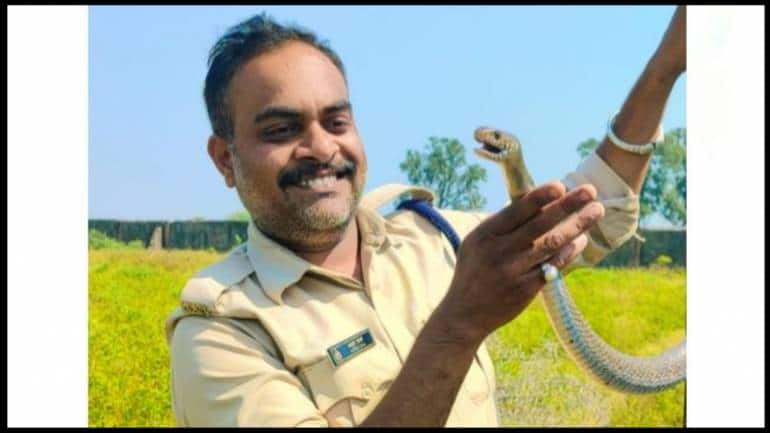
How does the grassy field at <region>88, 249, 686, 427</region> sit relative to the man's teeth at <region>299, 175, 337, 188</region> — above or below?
below

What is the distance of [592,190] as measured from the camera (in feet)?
2.81

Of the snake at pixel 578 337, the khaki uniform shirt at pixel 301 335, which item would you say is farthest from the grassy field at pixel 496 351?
the khaki uniform shirt at pixel 301 335

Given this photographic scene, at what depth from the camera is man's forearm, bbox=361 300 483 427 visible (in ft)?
3.09

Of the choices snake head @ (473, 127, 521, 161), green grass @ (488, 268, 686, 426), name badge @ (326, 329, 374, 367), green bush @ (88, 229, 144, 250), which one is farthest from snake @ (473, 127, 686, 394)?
green bush @ (88, 229, 144, 250)

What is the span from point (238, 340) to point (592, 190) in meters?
0.48

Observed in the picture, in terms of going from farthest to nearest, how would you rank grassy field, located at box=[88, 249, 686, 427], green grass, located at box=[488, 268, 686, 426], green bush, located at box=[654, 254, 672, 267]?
green bush, located at box=[654, 254, 672, 267] → green grass, located at box=[488, 268, 686, 426] → grassy field, located at box=[88, 249, 686, 427]

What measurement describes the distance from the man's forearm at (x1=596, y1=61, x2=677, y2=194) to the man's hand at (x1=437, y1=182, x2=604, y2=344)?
0.38m

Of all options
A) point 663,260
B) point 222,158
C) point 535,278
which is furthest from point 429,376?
point 663,260

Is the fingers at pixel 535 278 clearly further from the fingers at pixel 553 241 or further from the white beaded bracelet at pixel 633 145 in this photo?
the white beaded bracelet at pixel 633 145

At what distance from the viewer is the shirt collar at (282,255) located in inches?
44.6

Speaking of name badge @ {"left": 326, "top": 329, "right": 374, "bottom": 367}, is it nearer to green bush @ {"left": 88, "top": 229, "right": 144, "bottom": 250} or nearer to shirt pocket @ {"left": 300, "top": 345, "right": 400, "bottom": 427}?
shirt pocket @ {"left": 300, "top": 345, "right": 400, "bottom": 427}

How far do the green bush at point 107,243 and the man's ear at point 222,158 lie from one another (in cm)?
64

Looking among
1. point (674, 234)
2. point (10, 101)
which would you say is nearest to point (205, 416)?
point (10, 101)

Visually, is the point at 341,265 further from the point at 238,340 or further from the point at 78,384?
the point at 78,384
